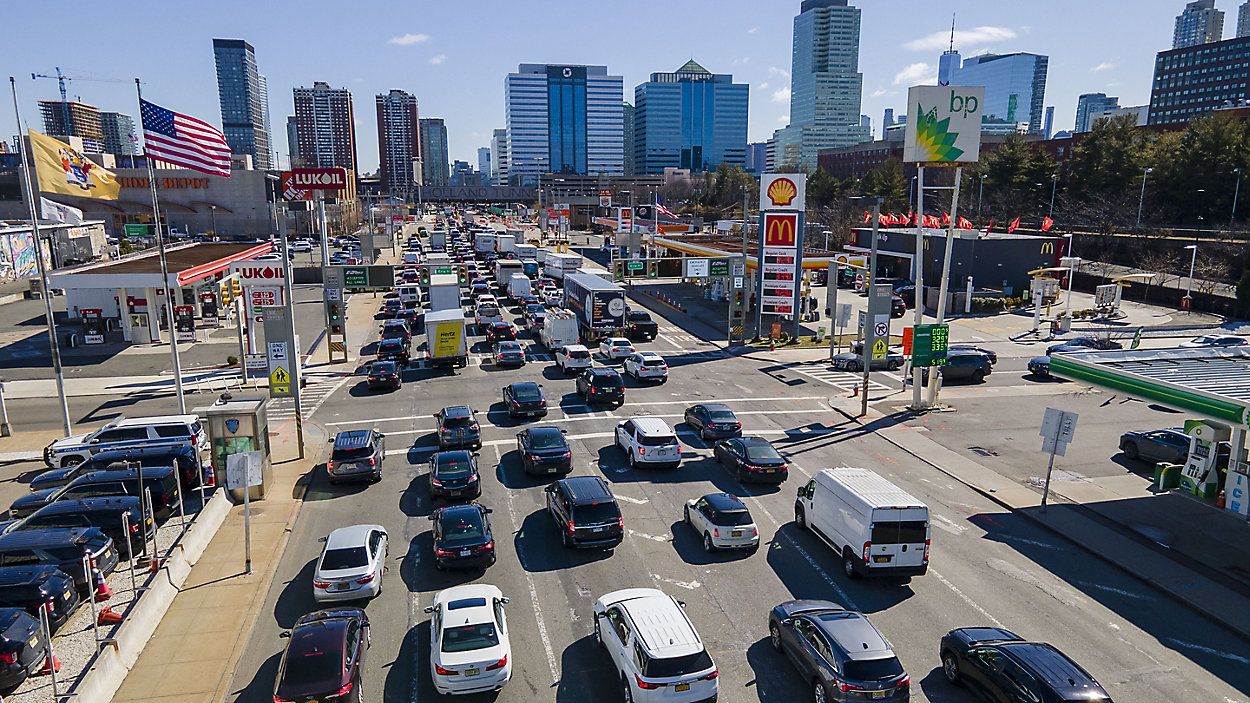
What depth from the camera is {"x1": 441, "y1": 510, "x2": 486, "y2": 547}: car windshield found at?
18.2 meters

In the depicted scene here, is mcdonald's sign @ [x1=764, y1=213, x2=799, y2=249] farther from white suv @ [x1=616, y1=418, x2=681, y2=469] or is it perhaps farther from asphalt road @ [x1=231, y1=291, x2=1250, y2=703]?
white suv @ [x1=616, y1=418, x2=681, y2=469]

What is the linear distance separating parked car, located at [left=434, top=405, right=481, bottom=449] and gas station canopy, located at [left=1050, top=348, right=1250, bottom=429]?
20.5 meters

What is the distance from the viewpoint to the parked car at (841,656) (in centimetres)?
1266

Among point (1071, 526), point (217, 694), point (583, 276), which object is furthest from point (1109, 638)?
point (583, 276)

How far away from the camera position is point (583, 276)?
55281 mm

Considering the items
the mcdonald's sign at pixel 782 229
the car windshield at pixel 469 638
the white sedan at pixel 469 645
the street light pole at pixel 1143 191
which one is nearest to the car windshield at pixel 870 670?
the white sedan at pixel 469 645

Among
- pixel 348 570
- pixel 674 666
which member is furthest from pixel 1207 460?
pixel 348 570

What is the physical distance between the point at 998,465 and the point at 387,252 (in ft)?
368

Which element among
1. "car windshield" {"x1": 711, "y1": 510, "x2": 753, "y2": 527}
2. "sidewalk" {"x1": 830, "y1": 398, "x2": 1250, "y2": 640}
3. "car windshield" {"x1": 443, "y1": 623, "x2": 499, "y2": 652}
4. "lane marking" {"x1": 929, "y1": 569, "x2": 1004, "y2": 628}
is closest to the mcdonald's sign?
"sidewalk" {"x1": 830, "y1": 398, "x2": 1250, "y2": 640}

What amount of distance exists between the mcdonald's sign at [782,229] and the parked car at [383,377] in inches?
1118

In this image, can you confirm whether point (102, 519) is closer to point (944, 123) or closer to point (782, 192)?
point (944, 123)

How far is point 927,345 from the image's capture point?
33031 mm

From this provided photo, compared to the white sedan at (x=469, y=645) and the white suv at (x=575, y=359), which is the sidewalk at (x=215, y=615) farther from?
the white suv at (x=575, y=359)

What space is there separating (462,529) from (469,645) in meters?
5.01
